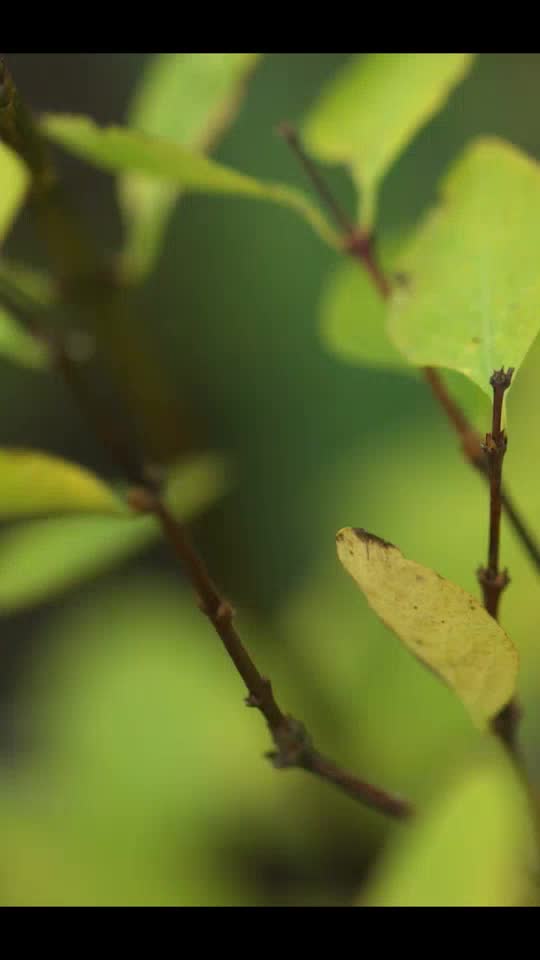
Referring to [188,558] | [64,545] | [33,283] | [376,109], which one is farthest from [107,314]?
[188,558]

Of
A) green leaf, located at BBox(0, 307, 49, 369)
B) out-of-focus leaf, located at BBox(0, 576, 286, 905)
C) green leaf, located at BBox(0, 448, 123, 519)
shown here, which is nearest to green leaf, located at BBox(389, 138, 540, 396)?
green leaf, located at BBox(0, 448, 123, 519)

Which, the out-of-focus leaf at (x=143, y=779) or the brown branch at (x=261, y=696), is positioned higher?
the brown branch at (x=261, y=696)

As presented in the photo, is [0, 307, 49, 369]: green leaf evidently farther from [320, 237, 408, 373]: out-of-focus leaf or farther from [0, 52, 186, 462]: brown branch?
[320, 237, 408, 373]: out-of-focus leaf

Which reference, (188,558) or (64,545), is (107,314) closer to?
(64,545)

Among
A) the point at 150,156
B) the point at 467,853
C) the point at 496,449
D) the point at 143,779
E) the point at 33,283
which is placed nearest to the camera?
the point at 496,449

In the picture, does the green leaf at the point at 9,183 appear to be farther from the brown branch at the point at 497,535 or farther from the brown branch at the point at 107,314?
the brown branch at the point at 497,535

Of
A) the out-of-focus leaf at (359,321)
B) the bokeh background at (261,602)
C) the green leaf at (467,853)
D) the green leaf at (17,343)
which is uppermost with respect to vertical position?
the green leaf at (17,343)

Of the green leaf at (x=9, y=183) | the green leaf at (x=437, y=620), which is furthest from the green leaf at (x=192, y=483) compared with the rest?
the green leaf at (x=437, y=620)
